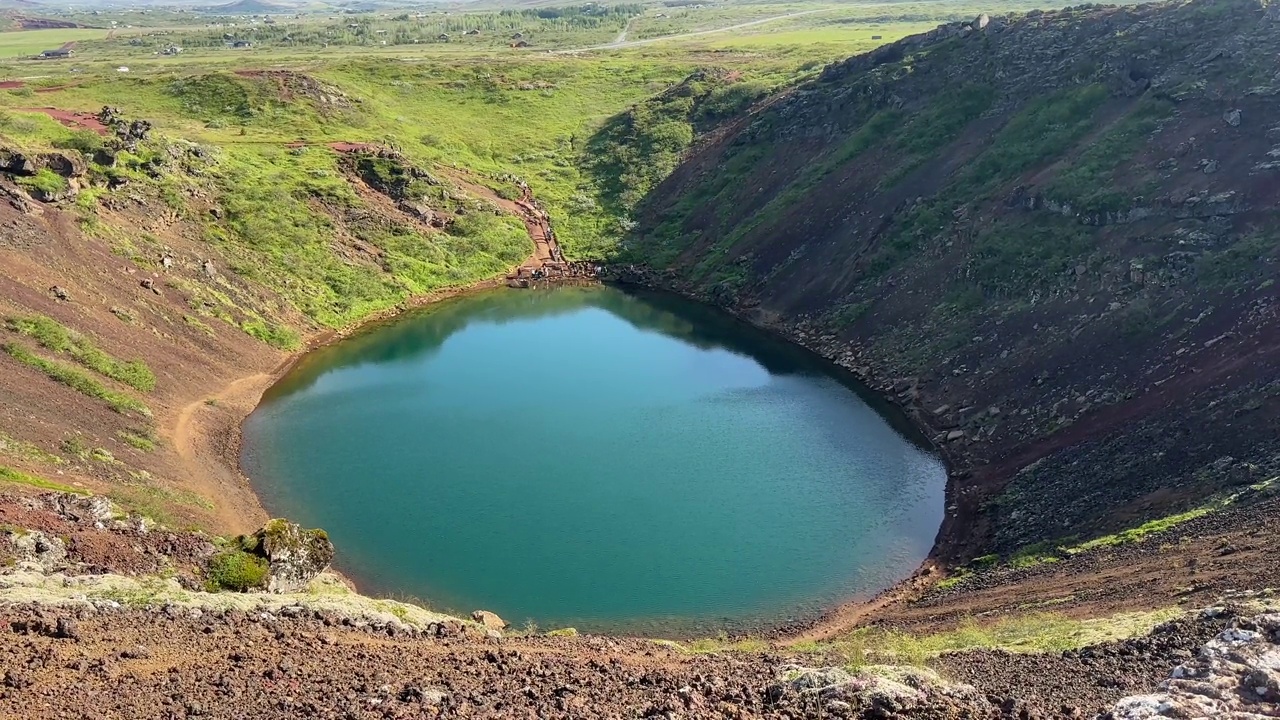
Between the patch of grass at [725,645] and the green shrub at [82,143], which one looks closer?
the patch of grass at [725,645]

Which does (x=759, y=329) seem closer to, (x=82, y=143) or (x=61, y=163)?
(x=61, y=163)

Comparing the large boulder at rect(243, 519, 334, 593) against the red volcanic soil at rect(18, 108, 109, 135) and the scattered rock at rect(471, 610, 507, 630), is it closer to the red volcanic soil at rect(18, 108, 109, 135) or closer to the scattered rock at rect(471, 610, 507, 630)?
the scattered rock at rect(471, 610, 507, 630)

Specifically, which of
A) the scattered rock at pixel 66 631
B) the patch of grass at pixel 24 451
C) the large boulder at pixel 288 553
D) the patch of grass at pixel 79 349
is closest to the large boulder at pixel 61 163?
the patch of grass at pixel 79 349

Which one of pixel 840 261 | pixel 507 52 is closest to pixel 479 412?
pixel 840 261

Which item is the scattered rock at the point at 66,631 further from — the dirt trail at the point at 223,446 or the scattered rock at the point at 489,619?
the dirt trail at the point at 223,446

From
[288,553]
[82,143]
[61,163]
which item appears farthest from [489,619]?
[82,143]

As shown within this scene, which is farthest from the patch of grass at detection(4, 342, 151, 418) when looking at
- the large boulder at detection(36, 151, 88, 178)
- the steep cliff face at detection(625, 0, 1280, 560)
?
the steep cliff face at detection(625, 0, 1280, 560)
